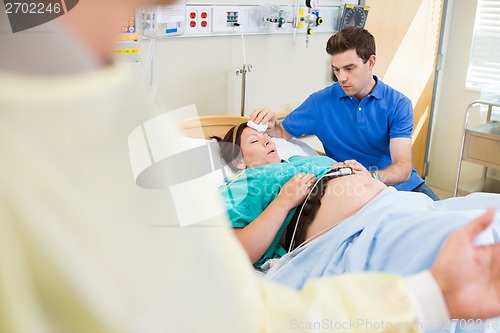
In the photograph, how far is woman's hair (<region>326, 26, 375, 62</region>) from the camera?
2428 millimetres

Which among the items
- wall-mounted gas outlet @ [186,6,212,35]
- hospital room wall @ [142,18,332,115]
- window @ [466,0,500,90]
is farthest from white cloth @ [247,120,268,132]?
window @ [466,0,500,90]

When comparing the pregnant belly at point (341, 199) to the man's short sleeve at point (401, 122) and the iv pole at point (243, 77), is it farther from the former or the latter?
the iv pole at point (243, 77)

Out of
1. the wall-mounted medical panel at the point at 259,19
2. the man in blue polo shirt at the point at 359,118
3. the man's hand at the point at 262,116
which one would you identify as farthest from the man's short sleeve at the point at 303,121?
the wall-mounted medical panel at the point at 259,19

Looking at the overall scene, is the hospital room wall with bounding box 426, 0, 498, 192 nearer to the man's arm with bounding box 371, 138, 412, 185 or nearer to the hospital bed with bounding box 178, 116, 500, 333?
the man's arm with bounding box 371, 138, 412, 185

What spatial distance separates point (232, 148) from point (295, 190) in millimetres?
528

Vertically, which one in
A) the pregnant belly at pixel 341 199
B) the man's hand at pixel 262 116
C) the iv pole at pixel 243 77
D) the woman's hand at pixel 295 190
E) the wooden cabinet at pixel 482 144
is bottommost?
the wooden cabinet at pixel 482 144

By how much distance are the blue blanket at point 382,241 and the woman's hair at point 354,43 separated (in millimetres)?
948

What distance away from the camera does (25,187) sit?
48cm

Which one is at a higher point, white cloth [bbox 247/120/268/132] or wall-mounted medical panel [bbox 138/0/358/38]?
wall-mounted medical panel [bbox 138/0/358/38]

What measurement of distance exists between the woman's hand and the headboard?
730 millimetres

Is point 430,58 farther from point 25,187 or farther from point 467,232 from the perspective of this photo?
point 25,187

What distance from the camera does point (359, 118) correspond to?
2.53m

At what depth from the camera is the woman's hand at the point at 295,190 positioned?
5.73 feet

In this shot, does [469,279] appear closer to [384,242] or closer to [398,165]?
[384,242]
